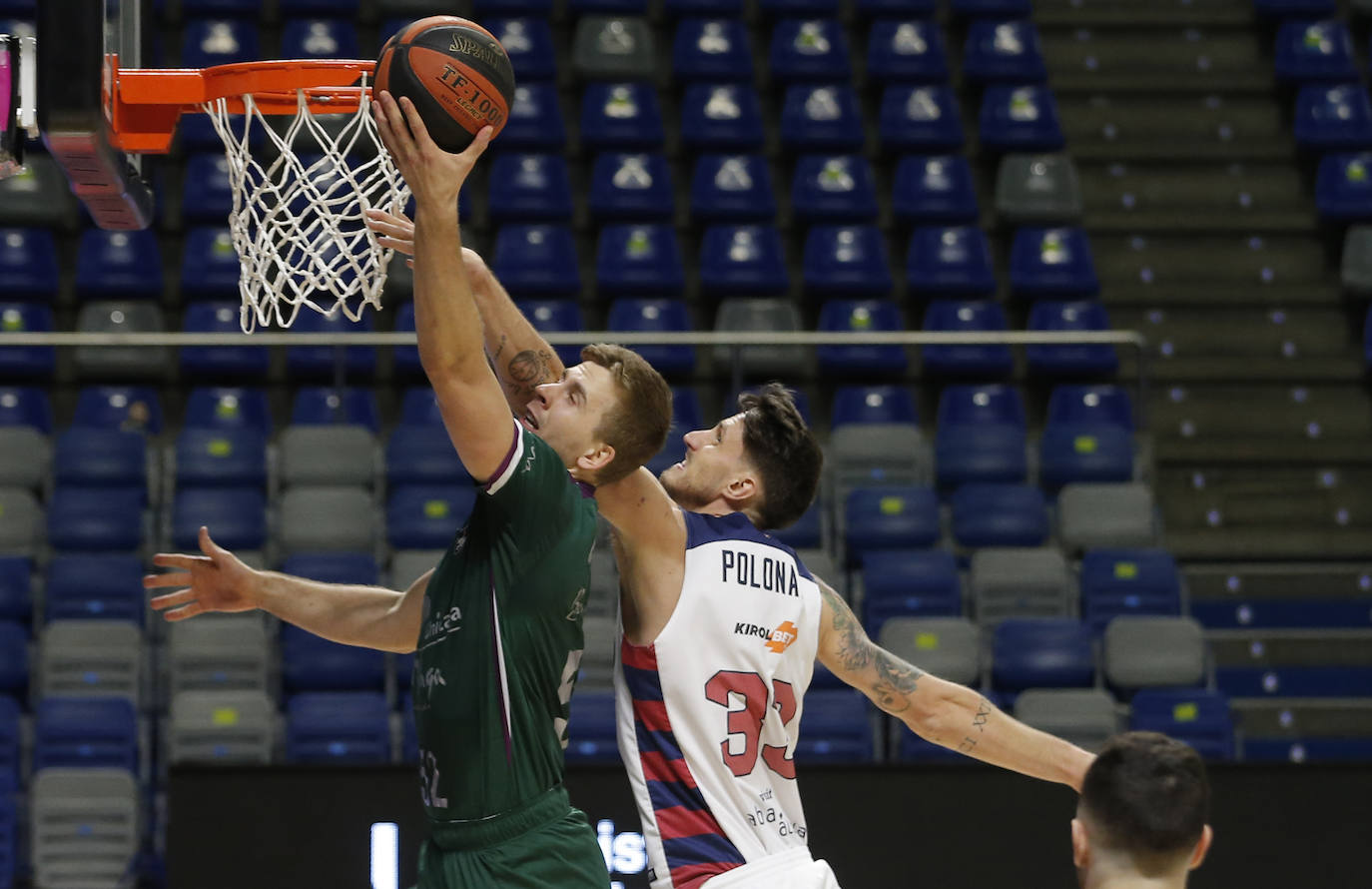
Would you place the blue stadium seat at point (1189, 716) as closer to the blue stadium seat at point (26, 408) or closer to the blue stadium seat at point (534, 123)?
the blue stadium seat at point (534, 123)

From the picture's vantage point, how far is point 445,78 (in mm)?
3326

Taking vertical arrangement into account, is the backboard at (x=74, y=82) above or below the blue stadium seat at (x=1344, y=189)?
below

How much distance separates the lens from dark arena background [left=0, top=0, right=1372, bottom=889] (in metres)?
7.27

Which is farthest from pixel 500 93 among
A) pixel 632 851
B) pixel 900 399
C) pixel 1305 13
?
pixel 1305 13

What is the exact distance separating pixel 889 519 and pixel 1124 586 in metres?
1.31

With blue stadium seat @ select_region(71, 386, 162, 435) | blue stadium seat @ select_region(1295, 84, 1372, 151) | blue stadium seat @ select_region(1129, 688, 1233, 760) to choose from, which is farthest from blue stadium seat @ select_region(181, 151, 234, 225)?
blue stadium seat @ select_region(1295, 84, 1372, 151)

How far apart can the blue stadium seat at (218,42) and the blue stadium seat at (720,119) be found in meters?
2.98

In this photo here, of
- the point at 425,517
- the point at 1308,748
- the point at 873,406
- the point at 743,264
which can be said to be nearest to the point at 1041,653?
the point at 1308,748

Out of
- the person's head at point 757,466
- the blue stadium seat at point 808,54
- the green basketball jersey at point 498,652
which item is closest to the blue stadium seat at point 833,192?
the blue stadium seat at point 808,54

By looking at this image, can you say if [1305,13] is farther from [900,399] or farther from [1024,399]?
[900,399]

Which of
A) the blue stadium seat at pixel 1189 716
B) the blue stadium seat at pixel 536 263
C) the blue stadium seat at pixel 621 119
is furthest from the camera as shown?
the blue stadium seat at pixel 621 119

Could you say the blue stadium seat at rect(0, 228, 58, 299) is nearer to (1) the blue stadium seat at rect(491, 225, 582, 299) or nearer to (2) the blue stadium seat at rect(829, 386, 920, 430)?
(1) the blue stadium seat at rect(491, 225, 582, 299)

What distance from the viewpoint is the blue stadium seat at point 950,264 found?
11.1m

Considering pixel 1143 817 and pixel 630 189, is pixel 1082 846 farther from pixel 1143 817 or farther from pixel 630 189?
pixel 630 189
